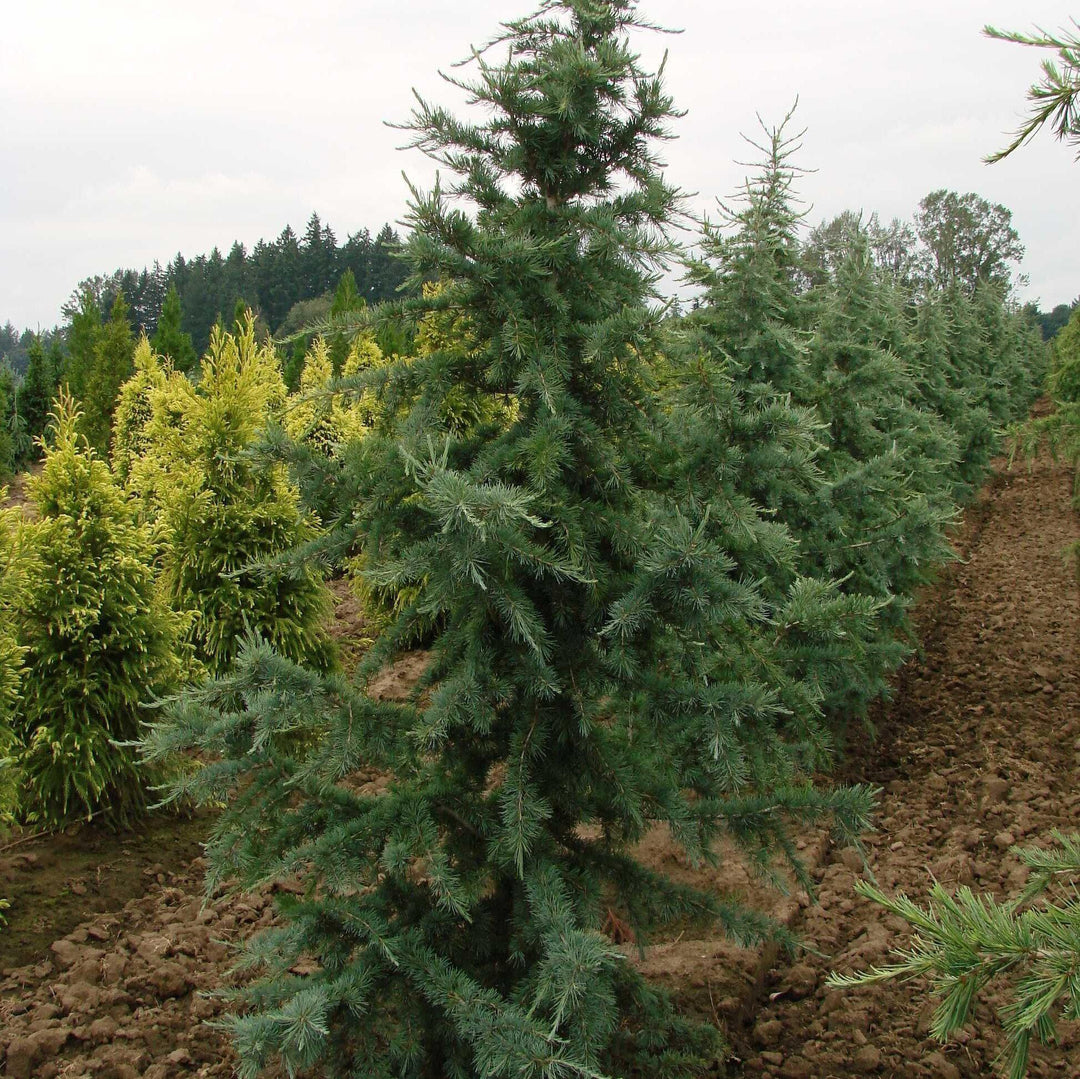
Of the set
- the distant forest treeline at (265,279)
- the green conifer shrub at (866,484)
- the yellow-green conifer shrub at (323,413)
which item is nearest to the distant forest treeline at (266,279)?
the distant forest treeline at (265,279)

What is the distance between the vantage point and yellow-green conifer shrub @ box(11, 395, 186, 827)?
4848 mm

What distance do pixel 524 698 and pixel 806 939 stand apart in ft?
7.77

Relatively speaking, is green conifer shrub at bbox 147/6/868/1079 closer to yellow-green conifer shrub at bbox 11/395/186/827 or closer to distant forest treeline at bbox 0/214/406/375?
yellow-green conifer shrub at bbox 11/395/186/827

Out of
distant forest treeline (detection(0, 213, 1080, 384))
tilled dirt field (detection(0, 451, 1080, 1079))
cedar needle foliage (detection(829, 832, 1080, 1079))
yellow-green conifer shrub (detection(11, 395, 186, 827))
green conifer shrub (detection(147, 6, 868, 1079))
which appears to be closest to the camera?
cedar needle foliage (detection(829, 832, 1080, 1079))

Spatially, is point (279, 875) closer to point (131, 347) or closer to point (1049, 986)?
point (1049, 986)

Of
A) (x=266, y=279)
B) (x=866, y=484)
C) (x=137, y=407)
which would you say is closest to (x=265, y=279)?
(x=266, y=279)

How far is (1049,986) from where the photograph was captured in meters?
1.48

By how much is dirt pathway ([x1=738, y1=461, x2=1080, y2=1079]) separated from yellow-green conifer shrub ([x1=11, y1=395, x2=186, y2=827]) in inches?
149

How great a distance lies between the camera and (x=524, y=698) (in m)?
2.91

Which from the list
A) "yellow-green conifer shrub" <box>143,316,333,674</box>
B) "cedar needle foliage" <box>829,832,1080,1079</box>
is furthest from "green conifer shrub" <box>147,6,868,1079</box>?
"yellow-green conifer shrub" <box>143,316,333,674</box>

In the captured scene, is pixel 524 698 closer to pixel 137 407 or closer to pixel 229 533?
pixel 229 533

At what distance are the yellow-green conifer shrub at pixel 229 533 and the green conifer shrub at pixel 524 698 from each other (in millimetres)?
3546

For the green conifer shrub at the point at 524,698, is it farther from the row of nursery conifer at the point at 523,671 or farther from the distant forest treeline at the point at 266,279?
the distant forest treeline at the point at 266,279

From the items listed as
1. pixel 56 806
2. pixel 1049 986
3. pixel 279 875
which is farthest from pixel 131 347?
pixel 1049 986
